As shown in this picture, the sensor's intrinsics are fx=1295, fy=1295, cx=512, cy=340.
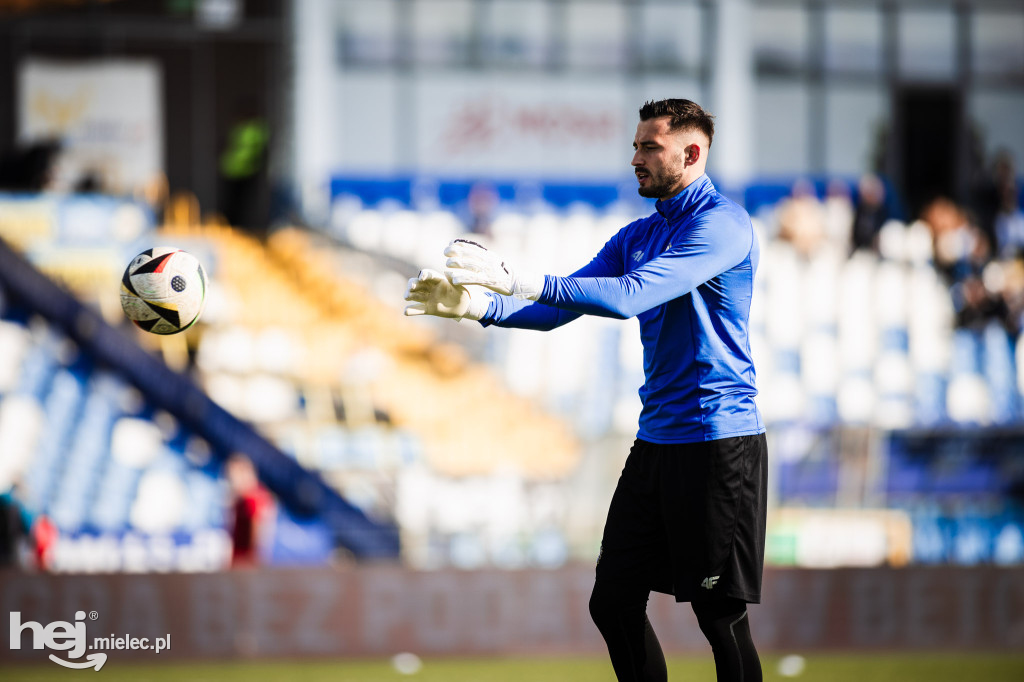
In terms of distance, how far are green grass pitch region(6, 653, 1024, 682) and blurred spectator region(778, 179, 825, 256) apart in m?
8.96

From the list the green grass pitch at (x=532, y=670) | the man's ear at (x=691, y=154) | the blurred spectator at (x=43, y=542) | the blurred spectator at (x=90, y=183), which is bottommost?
the green grass pitch at (x=532, y=670)

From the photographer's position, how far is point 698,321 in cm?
417

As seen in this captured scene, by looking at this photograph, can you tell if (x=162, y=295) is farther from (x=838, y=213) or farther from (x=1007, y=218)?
(x=1007, y=218)

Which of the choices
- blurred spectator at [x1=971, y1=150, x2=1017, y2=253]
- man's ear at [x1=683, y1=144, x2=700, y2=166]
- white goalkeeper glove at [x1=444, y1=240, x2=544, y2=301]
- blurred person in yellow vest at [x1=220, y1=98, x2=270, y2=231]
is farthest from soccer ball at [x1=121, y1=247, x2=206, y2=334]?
blurred spectator at [x1=971, y1=150, x2=1017, y2=253]

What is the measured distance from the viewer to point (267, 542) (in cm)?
1276

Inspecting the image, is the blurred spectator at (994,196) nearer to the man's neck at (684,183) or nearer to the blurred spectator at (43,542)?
the blurred spectator at (43,542)

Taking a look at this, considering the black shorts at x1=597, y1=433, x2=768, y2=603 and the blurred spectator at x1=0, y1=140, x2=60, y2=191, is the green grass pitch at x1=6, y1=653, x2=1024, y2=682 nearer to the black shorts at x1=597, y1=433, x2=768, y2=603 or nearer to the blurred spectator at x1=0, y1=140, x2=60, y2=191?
the black shorts at x1=597, y1=433, x2=768, y2=603

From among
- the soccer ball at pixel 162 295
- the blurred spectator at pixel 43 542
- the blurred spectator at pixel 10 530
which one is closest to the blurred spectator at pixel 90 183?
the blurred spectator at pixel 43 542

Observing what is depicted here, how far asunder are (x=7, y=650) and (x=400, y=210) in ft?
34.2

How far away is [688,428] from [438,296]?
940 mm

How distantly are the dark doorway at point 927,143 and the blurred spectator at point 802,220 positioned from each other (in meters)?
2.08

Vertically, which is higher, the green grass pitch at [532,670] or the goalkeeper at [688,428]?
the goalkeeper at [688,428]

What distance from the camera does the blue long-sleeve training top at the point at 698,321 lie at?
4.06 m

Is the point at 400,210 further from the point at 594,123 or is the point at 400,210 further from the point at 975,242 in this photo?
the point at 975,242
